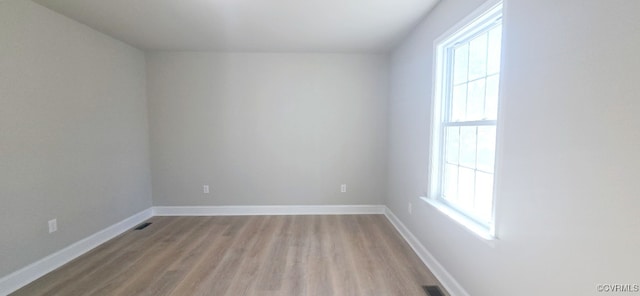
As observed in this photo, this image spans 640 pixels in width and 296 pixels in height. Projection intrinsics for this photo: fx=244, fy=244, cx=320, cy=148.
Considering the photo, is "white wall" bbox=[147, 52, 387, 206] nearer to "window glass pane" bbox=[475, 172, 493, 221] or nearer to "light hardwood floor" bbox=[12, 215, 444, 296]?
"light hardwood floor" bbox=[12, 215, 444, 296]

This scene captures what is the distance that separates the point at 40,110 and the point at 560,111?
3.68 metres

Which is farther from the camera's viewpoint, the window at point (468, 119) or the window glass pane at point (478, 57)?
the window glass pane at point (478, 57)

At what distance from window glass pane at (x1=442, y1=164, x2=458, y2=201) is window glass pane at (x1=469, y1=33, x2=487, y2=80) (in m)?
0.77

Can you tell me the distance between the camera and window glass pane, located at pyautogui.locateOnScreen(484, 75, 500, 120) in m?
1.57

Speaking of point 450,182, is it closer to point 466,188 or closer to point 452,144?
point 466,188

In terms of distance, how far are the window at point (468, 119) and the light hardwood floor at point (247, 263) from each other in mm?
766

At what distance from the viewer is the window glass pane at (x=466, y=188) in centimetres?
186

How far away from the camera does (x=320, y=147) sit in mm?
3662

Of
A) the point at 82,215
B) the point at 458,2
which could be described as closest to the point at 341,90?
the point at 458,2

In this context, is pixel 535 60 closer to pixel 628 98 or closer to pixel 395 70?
pixel 628 98

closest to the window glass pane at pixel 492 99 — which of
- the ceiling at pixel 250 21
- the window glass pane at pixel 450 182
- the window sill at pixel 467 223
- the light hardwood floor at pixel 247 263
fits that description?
the window glass pane at pixel 450 182

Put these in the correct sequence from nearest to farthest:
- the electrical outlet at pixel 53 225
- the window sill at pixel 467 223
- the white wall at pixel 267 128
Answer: the window sill at pixel 467 223 < the electrical outlet at pixel 53 225 < the white wall at pixel 267 128

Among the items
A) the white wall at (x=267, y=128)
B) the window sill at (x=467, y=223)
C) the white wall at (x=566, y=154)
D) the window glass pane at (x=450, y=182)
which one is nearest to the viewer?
the white wall at (x=566, y=154)

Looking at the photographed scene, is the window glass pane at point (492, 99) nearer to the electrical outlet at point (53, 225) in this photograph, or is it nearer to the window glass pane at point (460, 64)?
the window glass pane at point (460, 64)
